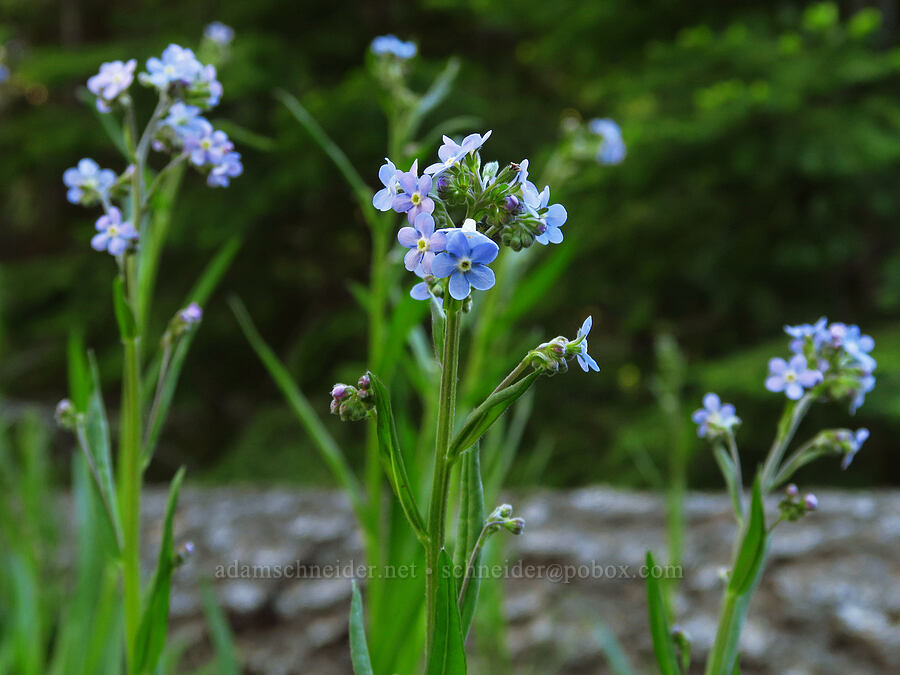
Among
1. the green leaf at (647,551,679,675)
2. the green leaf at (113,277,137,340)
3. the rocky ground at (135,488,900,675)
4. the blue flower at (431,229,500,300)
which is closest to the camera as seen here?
the blue flower at (431,229,500,300)

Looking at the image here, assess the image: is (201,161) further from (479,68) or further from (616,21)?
(479,68)

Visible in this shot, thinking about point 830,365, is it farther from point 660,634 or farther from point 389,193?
point 389,193

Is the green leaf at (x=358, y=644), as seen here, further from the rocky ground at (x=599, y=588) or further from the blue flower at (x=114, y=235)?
the rocky ground at (x=599, y=588)

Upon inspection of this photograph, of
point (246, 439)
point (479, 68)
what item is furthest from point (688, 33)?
point (246, 439)

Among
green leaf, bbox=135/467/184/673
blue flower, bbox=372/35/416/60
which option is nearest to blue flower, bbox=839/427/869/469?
green leaf, bbox=135/467/184/673

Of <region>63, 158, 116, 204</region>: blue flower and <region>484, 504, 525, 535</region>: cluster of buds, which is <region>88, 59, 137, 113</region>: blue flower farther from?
<region>484, 504, 525, 535</region>: cluster of buds
